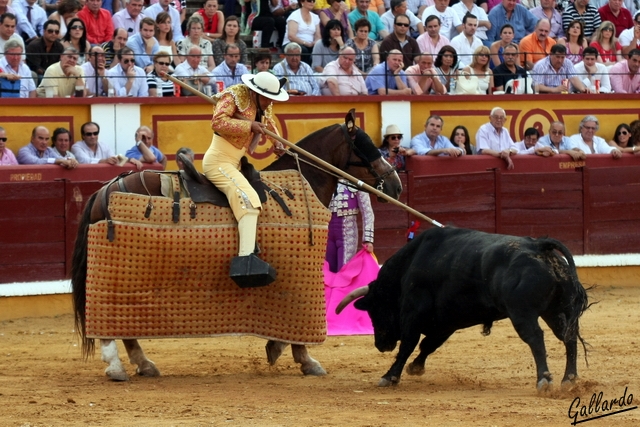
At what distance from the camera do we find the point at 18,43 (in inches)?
382

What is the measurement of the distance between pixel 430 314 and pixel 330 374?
0.86 metres

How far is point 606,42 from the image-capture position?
1280 centimetres

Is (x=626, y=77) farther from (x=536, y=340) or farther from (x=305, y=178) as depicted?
(x=536, y=340)

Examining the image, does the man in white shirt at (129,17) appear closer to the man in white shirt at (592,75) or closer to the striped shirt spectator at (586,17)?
the man in white shirt at (592,75)

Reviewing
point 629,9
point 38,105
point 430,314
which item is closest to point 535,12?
point 629,9

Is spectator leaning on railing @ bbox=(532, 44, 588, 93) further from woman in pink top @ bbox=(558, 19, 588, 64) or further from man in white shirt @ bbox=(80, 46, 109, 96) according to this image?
man in white shirt @ bbox=(80, 46, 109, 96)

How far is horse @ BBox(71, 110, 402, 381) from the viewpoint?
6.54 m

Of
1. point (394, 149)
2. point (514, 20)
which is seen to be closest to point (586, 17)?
point (514, 20)

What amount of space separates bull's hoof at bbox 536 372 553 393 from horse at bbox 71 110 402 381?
5.10ft

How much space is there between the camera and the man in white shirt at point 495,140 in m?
11.2

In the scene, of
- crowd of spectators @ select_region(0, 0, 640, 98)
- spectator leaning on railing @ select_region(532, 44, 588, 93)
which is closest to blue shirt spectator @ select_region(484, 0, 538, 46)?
crowd of spectators @ select_region(0, 0, 640, 98)

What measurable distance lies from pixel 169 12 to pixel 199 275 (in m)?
5.17

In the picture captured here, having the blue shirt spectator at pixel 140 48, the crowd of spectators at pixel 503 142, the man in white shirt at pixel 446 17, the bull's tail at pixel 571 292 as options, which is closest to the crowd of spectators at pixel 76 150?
the blue shirt spectator at pixel 140 48

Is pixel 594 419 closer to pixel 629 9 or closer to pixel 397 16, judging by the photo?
pixel 397 16
